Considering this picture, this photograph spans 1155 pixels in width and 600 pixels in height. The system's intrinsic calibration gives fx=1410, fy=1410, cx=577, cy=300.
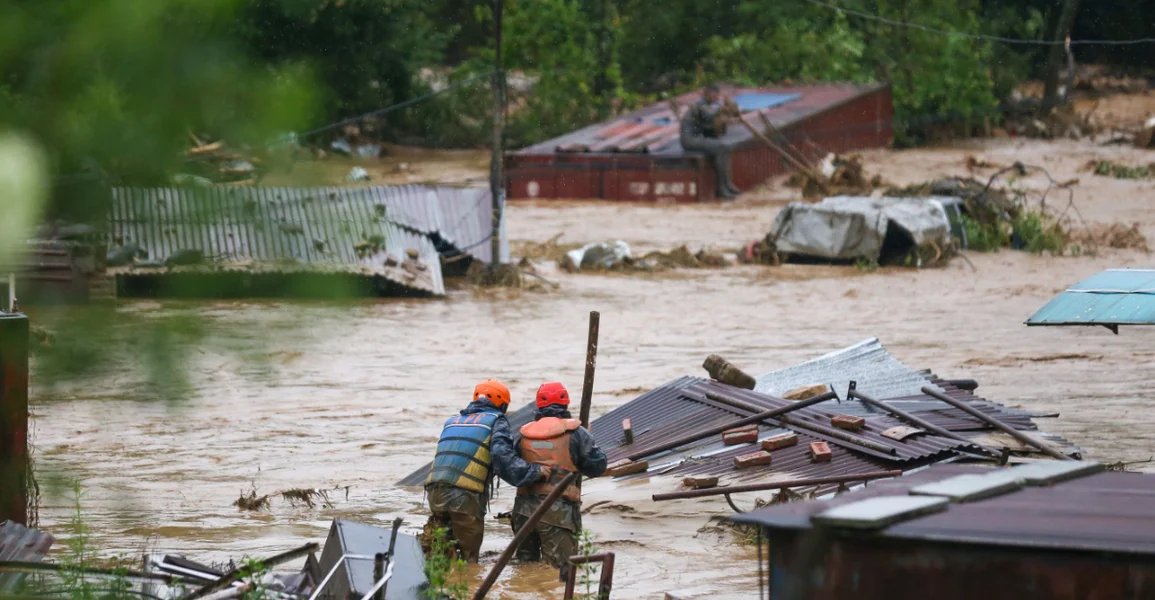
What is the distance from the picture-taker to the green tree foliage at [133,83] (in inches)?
46.7

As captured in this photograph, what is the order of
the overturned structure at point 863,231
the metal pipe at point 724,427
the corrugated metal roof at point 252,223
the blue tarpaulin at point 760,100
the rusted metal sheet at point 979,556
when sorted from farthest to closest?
→ the blue tarpaulin at point 760,100 → the overturned structure at point 863,231 → the metal pipe at point 724,427 → the rusted metal sheet at point 979,556 → the corrugated metal roof at point 252,223

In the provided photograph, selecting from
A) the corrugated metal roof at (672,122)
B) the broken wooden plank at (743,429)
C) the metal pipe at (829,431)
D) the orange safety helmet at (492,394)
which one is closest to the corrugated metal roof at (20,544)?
the orange safety helmet at (492,394)

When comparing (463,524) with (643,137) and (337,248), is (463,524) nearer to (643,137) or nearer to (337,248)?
(337,248)

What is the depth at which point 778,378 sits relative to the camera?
38.4 feet

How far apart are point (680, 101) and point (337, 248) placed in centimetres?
3593

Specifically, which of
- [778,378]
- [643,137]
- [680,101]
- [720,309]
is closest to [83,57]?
[778,378]

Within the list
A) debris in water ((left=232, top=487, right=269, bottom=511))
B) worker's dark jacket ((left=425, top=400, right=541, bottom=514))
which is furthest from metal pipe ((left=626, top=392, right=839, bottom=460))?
debris in water ((left=232, top=487, right=269, bottom=511))

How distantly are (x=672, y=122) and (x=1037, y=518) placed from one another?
101 ft

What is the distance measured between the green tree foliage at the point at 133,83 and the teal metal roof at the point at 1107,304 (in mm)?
8050

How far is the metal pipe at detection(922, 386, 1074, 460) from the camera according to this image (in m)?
8.77

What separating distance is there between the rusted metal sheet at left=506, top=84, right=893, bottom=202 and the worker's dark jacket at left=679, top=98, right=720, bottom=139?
0.43 m

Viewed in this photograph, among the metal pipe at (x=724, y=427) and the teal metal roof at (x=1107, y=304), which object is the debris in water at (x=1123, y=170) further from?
the metal pipe at (x=724, y=427)

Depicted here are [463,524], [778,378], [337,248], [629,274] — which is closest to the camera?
[337,248]

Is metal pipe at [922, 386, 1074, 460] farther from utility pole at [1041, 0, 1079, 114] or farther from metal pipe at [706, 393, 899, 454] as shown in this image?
utility pole at [1041, 0, 1079, 114]
